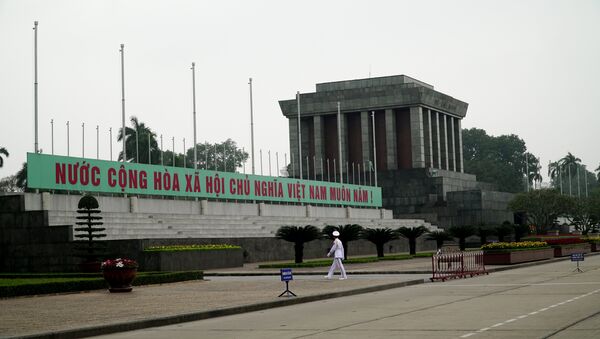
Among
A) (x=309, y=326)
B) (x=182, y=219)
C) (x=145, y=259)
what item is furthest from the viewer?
(x=182, y=219)

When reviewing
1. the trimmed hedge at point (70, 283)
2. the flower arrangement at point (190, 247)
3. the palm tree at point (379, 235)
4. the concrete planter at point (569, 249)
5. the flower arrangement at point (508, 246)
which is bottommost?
the trimmed hedge at point (70, 283)

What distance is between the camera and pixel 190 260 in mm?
44750

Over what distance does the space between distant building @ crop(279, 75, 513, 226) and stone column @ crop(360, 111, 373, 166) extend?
11 cm

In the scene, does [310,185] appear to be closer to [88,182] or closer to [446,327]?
[88,182]

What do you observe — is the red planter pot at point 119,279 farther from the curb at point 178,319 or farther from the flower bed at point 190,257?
the flower bed at point 190,257

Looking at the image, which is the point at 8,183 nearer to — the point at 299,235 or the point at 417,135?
the point at 417,135

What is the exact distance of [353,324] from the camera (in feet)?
61.5

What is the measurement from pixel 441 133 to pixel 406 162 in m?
11.3

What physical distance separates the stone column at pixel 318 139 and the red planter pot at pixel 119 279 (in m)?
78.1

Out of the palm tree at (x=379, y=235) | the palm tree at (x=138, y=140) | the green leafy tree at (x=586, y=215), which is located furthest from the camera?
the green leafy tree at (x=586, y=215)

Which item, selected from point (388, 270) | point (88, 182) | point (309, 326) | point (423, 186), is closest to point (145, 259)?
point (88, 182)

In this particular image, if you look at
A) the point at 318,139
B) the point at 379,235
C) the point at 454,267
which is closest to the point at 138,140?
the point at 318,139

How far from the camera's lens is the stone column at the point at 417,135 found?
103 metres

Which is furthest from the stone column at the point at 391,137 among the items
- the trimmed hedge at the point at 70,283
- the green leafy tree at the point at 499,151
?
the green leafy tree at the point at 499,151
